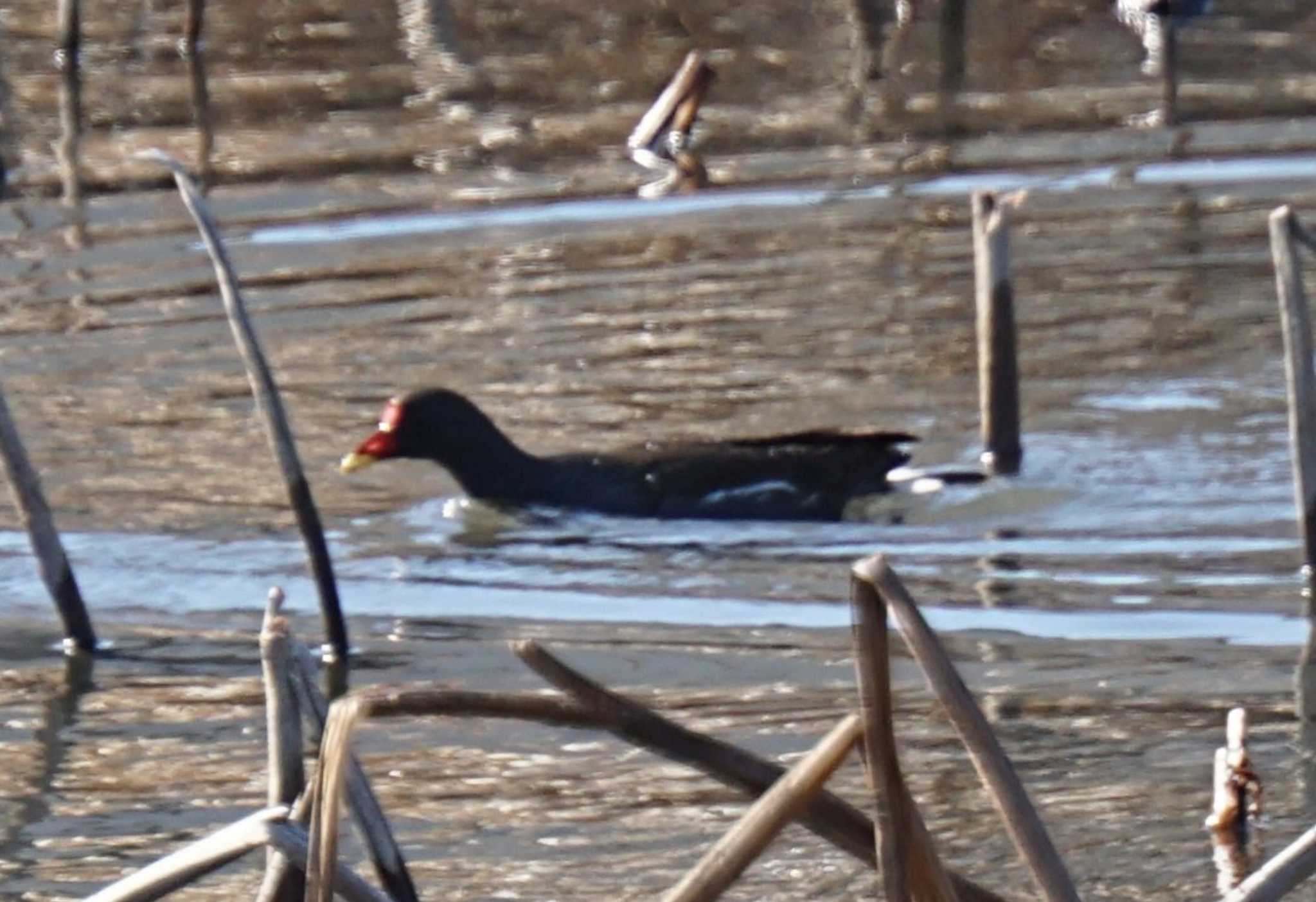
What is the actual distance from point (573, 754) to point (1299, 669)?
197 centimetres

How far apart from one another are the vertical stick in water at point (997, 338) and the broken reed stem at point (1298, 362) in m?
1.59

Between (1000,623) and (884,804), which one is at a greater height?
(884,804)

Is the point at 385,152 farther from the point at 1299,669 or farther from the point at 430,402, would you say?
the point at 1299,669

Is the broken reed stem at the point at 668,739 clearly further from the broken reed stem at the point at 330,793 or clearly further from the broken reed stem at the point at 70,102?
the broken reed stem at the point at 70,102

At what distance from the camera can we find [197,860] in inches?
155

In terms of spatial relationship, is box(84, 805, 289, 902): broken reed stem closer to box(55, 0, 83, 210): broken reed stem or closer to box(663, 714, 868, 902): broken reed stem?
box(663, 714, 868, 902): broken reed stem

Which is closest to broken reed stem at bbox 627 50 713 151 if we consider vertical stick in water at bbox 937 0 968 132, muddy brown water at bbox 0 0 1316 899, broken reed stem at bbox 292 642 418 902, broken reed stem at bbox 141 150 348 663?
muddy brown water at bbox 0 0 1316 899

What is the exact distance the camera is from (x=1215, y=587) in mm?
8477

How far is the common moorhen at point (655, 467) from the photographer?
9.77 m

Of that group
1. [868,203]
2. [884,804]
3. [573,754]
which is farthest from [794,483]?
[884,804]

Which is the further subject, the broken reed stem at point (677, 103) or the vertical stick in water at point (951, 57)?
the vertical stick in water at point (951, 57)

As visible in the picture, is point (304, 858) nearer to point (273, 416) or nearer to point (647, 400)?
point (273, 416)

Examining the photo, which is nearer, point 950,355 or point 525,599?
point 525,599

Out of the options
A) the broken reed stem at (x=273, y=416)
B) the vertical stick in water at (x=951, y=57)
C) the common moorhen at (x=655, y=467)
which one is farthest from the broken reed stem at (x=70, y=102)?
the broken reed stem at (x=273, y=416)
